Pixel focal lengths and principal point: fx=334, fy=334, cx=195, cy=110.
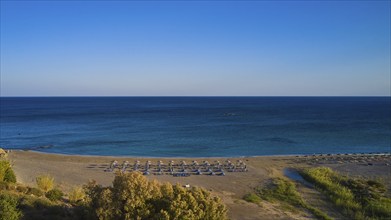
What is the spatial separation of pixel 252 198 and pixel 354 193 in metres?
Result: 8.32

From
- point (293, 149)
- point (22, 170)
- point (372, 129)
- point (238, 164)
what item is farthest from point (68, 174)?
point (372, 129)

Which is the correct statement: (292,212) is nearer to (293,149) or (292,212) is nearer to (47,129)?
(293,149)

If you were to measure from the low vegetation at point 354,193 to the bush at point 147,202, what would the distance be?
12974 millimetres

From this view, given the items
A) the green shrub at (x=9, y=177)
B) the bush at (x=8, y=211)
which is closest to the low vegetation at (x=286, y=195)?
the bush at (x=8, y=211)

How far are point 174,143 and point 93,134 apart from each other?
64.5ft

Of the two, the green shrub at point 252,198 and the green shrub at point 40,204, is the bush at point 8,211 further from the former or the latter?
the green shrub at point 252,198

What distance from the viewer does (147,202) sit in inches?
491

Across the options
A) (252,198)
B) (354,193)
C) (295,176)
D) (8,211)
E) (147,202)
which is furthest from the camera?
(295,176)

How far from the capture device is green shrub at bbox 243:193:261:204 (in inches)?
914

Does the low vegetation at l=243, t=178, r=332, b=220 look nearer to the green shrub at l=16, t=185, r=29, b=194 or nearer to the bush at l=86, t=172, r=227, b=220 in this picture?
the bush at l=86, t=172, r=227, b=220

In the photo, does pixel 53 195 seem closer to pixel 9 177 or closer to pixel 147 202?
pixel 9 177

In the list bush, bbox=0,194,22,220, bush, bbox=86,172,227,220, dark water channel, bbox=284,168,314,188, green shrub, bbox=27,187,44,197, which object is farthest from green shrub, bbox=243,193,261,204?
bush, bbox=0,194,22,220

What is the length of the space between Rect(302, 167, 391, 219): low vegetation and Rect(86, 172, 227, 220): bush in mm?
12974

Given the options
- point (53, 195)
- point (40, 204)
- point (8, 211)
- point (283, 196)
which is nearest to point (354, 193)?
point (283, 196)
